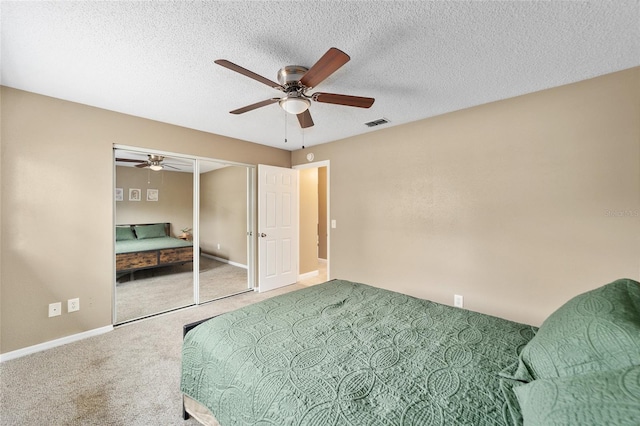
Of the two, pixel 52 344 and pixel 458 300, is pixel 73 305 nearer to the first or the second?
pixel 52 344

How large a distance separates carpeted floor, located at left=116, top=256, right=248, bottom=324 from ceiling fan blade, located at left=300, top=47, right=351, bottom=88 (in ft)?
10.3

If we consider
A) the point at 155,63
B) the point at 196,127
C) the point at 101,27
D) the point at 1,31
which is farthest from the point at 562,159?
the point at 1,31

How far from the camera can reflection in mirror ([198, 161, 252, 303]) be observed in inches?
152

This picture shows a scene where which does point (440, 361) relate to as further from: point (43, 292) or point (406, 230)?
point (43, 292)

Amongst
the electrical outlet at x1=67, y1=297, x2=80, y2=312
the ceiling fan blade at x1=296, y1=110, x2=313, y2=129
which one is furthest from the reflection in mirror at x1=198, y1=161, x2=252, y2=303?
the ceiling fan blade at x1=296, y1=110, x2=313, y2=129

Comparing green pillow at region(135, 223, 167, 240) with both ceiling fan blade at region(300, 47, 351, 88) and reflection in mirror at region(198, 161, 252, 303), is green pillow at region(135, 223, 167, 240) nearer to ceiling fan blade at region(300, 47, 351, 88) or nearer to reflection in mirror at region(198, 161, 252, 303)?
reflection in mirror at region(198, 161, 252, 303)

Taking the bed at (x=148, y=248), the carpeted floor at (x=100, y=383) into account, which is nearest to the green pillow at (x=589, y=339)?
the carpeted floor at (x=100, y=383)

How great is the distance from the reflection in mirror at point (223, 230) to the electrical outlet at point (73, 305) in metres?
1.37

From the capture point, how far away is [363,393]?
3.22 feet

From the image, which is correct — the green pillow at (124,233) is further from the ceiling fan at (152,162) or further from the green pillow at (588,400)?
the green pillow at (588,400)

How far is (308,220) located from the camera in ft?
16.3

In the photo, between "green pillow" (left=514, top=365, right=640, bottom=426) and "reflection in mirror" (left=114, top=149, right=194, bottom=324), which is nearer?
"green pillow" (left=514, top=365, right=640, bottom=426)

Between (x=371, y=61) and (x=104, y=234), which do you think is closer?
(x=371, y=61)

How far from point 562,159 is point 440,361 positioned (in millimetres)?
2276
